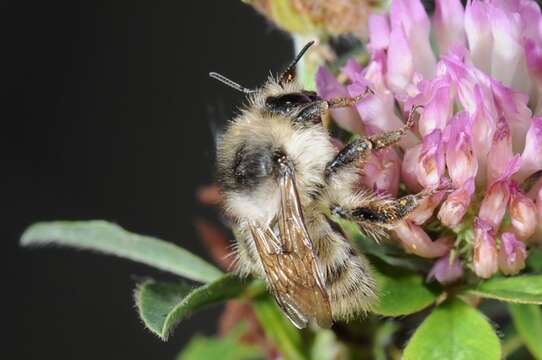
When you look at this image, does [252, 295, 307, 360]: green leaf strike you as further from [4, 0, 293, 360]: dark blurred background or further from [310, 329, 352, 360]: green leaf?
[4, 0, 293, 360]: dark blurred background

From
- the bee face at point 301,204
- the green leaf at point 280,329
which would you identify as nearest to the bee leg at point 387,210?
the bee face at point 301,204

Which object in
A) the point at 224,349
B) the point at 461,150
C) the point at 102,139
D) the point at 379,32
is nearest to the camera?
the point at 461,150

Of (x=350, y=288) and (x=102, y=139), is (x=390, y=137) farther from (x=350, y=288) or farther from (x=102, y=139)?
(x=102, y=139)

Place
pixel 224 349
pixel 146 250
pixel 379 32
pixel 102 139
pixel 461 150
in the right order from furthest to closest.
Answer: pixel 102 139
pixel 224 349
pixel 146 250
pixel 379 32
pixel 461 150

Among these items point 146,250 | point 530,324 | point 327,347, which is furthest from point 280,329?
point 530,324

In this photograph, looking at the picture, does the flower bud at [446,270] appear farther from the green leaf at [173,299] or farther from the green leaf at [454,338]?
the green leaf at [173,299]

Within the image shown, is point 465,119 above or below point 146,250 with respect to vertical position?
above
